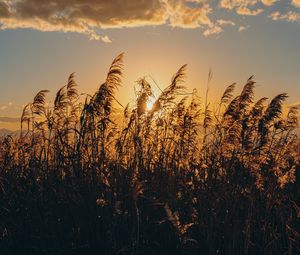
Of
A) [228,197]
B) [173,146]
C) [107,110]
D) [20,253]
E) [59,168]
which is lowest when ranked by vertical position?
[20,253]

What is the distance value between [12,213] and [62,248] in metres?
0.99

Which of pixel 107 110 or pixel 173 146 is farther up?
pixel 107 110

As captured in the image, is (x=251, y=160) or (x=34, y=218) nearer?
(x=34, y=218)

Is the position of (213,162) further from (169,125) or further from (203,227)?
(169,125)

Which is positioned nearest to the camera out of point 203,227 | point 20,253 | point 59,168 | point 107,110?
point 203,227

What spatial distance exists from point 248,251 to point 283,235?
0.59 m

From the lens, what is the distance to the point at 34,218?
230 inches

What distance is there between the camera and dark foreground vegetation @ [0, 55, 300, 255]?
5.35 metres

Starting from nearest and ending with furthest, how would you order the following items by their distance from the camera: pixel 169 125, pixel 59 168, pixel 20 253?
pixel 20 253 < pixel 59 168 < pixel 169 125

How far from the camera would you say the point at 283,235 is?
582 cm

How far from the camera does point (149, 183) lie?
250 inches

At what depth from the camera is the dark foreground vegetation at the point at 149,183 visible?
5.35 m

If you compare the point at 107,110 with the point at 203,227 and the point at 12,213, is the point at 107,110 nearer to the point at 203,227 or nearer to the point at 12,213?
the point at 12,213

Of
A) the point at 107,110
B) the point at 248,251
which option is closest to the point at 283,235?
the point at 248,251
